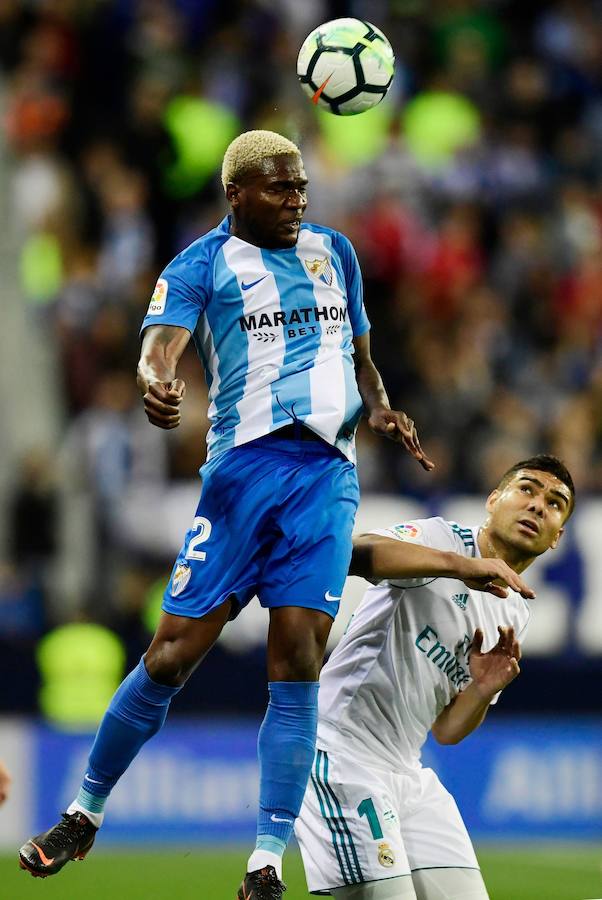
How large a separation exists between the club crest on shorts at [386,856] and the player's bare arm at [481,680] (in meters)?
0.60

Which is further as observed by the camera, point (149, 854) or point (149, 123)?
point (149, 123)

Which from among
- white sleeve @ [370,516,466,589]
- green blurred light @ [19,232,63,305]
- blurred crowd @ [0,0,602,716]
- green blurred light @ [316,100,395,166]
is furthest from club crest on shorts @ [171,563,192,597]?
green blurred light @ [316,100,395,166]

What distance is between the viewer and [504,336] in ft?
40.8

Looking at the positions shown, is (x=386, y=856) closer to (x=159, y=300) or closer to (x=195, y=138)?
(x=159, y=300)

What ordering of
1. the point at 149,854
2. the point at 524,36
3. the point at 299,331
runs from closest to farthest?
the point at 299,331
the point at 149,854
the point at 524,36

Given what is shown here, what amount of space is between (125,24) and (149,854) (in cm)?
674

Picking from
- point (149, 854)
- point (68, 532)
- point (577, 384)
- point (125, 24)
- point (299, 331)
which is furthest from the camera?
point (125, 24)

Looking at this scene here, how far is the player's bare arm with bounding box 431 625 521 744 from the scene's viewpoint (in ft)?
19.3

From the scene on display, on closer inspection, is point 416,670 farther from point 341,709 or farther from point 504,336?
point 504,336

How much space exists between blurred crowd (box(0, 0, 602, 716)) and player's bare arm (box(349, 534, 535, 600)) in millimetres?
5229

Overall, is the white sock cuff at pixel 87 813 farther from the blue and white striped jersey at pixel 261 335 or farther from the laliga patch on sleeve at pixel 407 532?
the laliga patch on sleeve at pixel 407 532

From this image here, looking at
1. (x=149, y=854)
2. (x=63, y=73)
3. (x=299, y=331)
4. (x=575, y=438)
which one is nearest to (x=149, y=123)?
(x=63, y=73)

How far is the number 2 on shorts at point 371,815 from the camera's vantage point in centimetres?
565

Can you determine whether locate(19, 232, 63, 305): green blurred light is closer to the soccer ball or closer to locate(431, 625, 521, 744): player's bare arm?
the soccer ball
